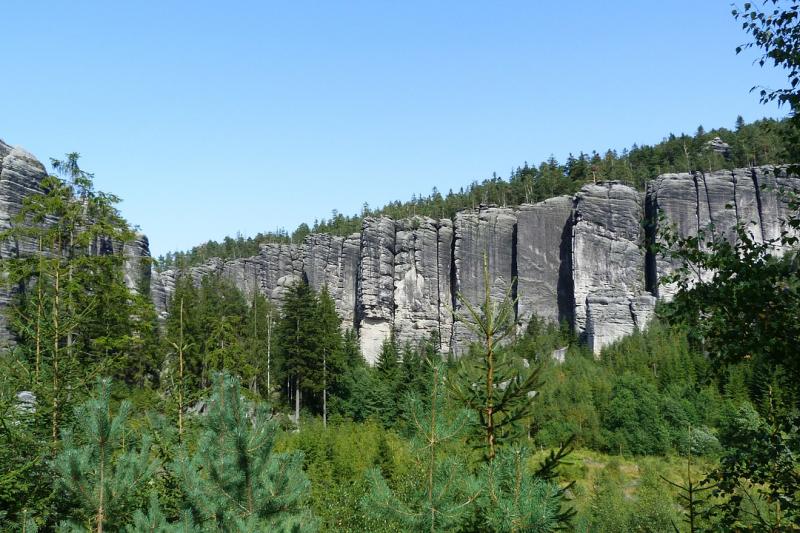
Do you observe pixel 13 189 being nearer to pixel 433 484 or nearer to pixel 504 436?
pixel 504 436

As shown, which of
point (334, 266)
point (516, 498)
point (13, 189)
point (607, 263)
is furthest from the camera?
point (334, 266)

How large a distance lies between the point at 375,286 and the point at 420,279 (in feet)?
19.7

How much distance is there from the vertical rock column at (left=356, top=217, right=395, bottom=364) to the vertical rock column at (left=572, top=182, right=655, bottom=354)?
2267cm

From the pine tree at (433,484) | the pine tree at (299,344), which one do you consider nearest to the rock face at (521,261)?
the pine tree at (299,344)

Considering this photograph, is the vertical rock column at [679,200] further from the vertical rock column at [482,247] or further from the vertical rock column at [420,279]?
the vertical rock column at [420,279]

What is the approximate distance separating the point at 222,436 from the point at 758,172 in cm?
7762

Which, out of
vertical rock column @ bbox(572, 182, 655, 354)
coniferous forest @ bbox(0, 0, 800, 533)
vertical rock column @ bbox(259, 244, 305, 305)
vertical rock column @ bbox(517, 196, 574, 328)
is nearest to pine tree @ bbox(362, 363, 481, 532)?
coniferous forest @ bbox(0, 0, 800, 533)

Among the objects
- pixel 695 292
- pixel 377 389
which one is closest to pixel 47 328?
pixel 695 292

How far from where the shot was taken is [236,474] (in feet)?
25.2

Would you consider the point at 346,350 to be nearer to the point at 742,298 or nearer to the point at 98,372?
the point at 98,372

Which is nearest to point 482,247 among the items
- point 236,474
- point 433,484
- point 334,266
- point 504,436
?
point 334,266

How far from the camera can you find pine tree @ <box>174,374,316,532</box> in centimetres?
771

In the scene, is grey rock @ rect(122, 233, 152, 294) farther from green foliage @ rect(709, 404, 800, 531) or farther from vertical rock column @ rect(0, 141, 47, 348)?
green foliage @ rect(709, 404, 800, 531)

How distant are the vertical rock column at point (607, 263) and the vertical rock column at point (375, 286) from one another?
22666mm
